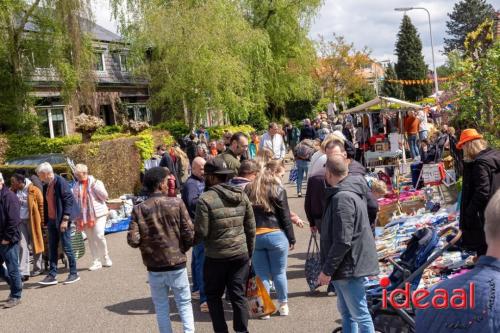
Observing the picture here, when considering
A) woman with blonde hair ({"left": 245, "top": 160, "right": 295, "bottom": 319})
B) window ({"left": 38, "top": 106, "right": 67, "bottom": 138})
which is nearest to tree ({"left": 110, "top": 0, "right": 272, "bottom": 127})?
window ({"left": 38, "top": 106, "right": 67, "bottom": 138})

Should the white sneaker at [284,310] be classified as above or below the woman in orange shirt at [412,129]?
below

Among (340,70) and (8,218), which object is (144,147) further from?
(340,70)

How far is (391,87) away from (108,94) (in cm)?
4854

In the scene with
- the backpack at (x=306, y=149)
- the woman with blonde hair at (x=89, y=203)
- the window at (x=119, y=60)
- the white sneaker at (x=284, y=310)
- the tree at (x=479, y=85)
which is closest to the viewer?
the white sneaker at (x=284, y=310)

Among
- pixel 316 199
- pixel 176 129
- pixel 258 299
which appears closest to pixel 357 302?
pixel 258 299

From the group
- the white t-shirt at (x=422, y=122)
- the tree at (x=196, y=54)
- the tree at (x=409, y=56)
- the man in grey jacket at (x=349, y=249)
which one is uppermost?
the tree at (x=409, y=56)

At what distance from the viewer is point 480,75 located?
10.8 m

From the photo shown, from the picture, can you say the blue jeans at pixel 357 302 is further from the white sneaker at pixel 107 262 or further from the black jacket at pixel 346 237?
the white sneaker at pixel 107 262

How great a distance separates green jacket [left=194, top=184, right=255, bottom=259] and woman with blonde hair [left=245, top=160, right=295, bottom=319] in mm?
820

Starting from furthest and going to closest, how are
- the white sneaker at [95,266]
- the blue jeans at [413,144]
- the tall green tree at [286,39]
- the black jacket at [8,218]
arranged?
the tall green tree at [286,39] < the blue jeans at [413,144] < the white sneaker at [95,266] < the black jacket at [8,218]

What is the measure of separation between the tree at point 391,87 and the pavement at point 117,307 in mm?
65663

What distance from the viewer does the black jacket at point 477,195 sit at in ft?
18.5

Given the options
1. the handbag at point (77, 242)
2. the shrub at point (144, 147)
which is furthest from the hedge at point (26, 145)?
the handbag at point (77, 242)

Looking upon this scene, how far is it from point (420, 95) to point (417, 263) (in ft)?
236
